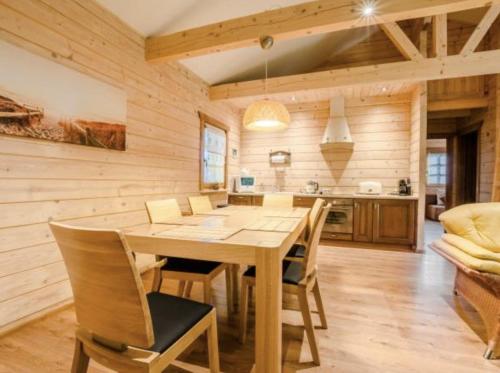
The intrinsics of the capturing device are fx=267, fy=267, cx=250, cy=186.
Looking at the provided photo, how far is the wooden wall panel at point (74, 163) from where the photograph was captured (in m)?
1.85

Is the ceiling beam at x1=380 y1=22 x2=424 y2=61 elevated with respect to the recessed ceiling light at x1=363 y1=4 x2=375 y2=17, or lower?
elevated

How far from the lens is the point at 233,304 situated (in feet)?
7.24

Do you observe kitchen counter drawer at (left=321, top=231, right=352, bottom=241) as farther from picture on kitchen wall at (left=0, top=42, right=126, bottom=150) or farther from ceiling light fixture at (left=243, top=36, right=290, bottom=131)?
picture on kitchen wall at (left=0, top=42, right=126, bottom=150)

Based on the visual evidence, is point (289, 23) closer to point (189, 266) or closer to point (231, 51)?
point (231, 51)

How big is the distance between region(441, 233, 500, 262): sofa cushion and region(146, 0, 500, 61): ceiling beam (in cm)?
196

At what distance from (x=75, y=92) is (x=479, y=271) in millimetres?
3279

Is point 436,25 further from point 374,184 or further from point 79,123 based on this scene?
point 79,123

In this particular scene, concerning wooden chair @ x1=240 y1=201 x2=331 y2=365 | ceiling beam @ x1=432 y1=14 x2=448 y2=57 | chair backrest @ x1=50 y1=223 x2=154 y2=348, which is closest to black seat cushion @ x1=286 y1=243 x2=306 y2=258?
wooden chair @ x1=240 y1=201 x2=331 y2=365

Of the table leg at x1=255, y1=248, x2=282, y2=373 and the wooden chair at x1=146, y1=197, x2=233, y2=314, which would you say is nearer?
the table leg at x1=255, y1=248, x2=282, y2=373

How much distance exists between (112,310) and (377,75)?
13.3 feet

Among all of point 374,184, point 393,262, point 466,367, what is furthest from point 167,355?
point 374,184

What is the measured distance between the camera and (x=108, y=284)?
90cm

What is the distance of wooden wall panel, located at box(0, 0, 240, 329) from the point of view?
6.07 ft

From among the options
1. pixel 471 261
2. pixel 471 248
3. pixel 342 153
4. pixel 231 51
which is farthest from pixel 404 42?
pixel 471 261
